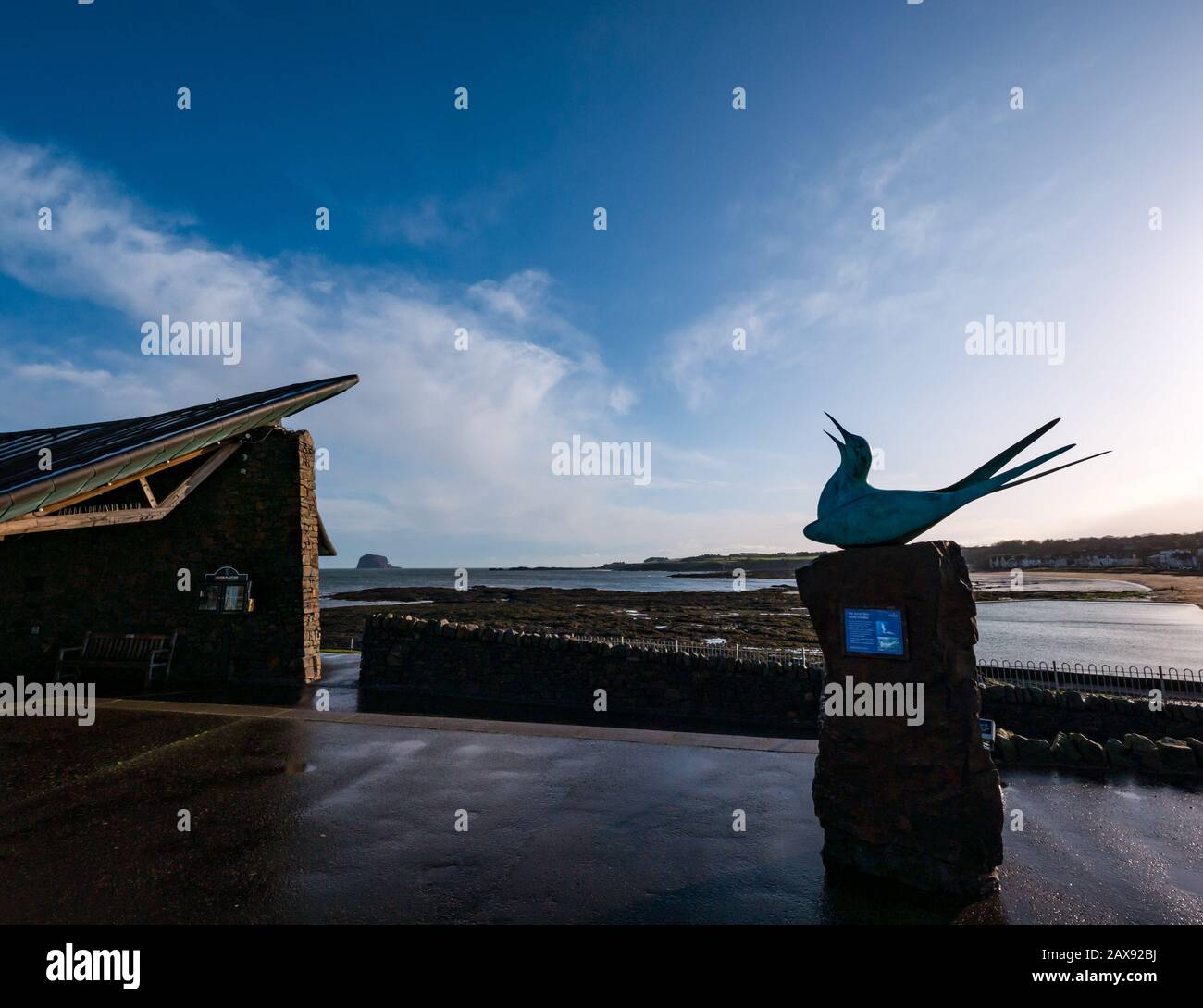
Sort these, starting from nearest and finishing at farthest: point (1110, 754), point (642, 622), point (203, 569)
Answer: point (1110, 754)
point (203, 569)
point (642, 622)

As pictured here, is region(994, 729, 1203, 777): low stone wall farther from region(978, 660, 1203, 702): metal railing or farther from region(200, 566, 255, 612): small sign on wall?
region(200, 566, 255, 612): small sign on wall

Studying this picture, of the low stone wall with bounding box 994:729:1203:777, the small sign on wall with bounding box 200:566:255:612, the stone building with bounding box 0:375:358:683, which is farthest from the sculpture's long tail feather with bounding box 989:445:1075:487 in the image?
the small sign on wall with bounding box 200:566:255:612

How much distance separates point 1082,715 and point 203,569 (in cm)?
1795

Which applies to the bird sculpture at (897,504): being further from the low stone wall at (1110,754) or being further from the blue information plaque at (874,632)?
the low stone wall at (1110,754)

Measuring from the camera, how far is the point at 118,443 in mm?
9641

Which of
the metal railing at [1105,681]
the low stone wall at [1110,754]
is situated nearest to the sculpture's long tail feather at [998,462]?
the low stone wall at [1110,754]

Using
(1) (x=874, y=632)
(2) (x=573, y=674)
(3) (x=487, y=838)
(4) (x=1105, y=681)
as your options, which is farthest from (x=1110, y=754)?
(2) (x=573, y=674)

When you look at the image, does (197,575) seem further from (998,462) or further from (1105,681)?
(1105,681)

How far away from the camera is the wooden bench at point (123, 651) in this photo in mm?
12414

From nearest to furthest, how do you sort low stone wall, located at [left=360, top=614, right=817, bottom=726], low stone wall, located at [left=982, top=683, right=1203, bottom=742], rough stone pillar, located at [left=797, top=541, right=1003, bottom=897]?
rough stone pillar, located at [left=797, top=541, right=1003, bottom=897]
low stone wall, located at [left=982, top=683, right=1203, bottom=742]
low stone wall, located at [left=360, top=614, right=817, bottom=726]

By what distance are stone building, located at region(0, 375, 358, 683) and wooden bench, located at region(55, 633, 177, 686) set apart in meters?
0.20

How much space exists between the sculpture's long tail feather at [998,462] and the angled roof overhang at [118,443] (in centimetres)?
1062

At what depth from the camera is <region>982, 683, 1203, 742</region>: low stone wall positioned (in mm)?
9781
